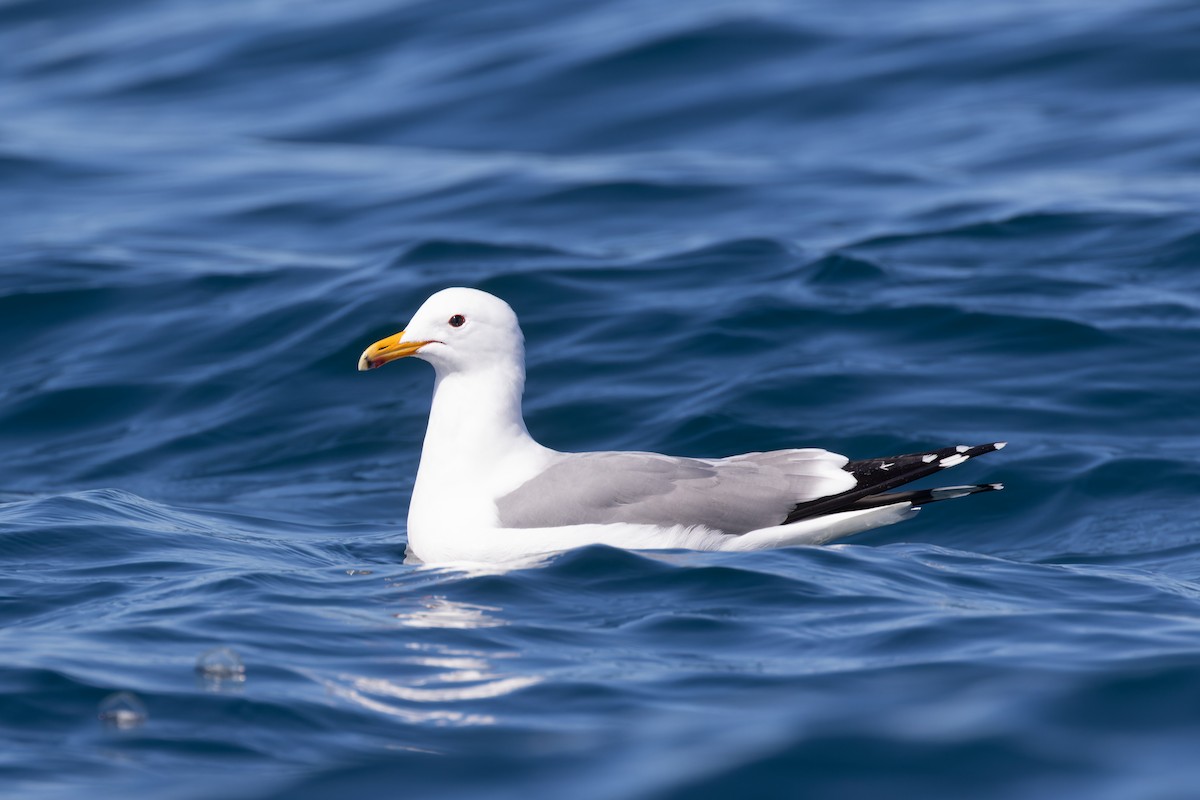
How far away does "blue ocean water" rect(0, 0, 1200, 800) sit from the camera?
473 centimetres

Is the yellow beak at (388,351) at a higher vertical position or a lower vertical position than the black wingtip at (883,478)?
higher

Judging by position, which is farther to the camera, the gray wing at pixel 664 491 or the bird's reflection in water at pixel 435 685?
the gray wing at pixel 664 491

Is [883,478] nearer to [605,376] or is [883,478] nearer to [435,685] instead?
[435,685]

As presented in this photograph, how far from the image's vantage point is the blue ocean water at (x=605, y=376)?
473cm

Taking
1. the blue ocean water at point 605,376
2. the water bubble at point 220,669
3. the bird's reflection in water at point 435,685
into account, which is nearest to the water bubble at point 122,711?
the blue ocean water at point 605,376

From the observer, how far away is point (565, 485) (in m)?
6.99

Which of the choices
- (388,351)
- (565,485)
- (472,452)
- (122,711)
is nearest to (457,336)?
(388,351)

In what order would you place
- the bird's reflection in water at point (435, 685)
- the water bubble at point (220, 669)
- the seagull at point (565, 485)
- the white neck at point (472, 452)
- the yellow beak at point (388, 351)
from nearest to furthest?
the bird's reflection in water at point (435, 685), the water bubble at point (220, 669), the seagull at point (565, 485), the white neck at point (472, 452), the yellow beak at point (388, 351)

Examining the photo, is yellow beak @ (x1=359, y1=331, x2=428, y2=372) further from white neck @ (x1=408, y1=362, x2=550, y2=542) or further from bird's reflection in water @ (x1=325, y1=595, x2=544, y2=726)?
bird's reflection in water @ (x1=325, y1=595, x2=544, y2=726)

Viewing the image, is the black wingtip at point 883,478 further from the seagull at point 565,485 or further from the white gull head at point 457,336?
the white gull head at point 457,336

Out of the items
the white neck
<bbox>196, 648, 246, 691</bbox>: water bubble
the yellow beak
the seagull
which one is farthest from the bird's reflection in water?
the yellow beak

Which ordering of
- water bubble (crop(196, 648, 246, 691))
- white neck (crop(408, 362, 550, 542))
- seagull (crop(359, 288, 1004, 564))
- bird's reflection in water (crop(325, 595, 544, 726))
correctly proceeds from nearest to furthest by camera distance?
bird's reflection in water (crop(325, 595, 544, 726)) < water bubble (crop(196, 648, 246, 691)) < seagull (crop(359, 288, 1004, 564)) < white neck (crop(408, 362, 550, 542))

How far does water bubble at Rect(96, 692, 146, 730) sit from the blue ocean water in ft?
0.06

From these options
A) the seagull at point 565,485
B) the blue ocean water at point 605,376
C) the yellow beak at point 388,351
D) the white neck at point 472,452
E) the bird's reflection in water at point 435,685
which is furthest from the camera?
the yellow beak at point 388,351
